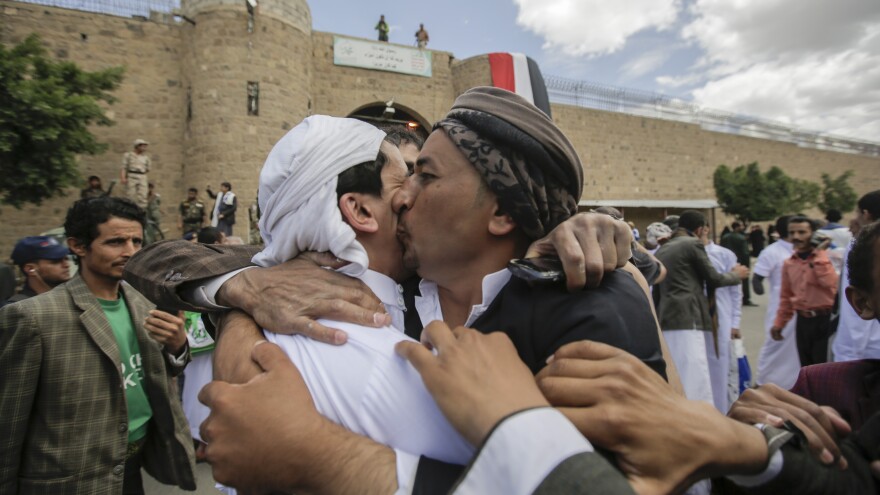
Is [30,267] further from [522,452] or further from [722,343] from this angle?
[722,343]

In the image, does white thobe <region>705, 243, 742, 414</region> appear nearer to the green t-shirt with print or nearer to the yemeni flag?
the yemeni flag

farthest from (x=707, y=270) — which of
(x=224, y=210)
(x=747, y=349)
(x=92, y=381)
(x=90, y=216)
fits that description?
(x=224, y=210)

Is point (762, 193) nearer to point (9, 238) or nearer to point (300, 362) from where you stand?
point (300, 362)

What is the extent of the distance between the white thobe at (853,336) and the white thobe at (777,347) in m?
1.36

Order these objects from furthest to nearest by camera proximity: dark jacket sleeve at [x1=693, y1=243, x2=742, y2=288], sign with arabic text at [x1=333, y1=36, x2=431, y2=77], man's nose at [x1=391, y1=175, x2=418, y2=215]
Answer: sign with arabic text at [x1=333, y1=36, x2=431, y2=77] → dark jacket sleeve at [x1=693, y1=243, x2=742, y2=288] → man's nose at [x1=391, y1=175, x2=418, y2=215]

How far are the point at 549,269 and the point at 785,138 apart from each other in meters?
37.4

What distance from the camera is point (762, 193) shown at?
2298cm

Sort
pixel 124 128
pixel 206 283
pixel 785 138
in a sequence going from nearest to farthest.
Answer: pixel 206 283
pixel 124 128
pixel 785 138

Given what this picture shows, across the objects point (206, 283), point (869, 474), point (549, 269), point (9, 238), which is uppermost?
point (549, 269)

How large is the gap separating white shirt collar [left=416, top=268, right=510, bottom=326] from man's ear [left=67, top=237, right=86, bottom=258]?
7.55 ft

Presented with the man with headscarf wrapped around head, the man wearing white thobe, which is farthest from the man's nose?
the man wearing white thobe

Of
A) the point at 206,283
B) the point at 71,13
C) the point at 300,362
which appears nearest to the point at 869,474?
the point at 300,362

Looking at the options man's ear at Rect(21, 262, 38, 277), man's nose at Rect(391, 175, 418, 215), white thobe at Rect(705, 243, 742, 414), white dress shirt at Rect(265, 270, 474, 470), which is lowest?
white thobe at Rect(705, 243, 742, 414)

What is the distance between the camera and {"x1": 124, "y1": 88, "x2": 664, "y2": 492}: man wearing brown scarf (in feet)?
2.95
